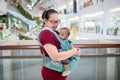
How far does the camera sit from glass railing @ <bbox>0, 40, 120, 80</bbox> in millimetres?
2969

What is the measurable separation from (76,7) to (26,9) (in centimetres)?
95

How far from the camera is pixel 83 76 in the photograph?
3.13 m

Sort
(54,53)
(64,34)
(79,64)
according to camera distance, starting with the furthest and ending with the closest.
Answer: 1. (79,64)
2. (64,34)
3. (54,53)

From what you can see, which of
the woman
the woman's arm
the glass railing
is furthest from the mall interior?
the woman's arm

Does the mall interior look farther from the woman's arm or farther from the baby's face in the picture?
the woman's arm

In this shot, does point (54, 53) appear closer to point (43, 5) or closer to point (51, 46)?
point (51, 46)

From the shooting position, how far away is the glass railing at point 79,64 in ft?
9.74

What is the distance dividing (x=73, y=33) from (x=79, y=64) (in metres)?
0.66

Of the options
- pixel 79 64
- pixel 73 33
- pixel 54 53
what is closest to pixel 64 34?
pixel 54 53

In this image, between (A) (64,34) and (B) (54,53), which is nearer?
(B) (54,53)

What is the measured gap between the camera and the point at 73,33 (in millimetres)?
3414

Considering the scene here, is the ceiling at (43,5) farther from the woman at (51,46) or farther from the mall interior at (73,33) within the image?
the woman at (51,46)

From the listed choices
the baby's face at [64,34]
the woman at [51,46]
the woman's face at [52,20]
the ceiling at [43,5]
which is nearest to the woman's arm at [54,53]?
the woman at [51,46]

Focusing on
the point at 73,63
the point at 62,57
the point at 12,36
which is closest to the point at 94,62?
the point at 12,36
